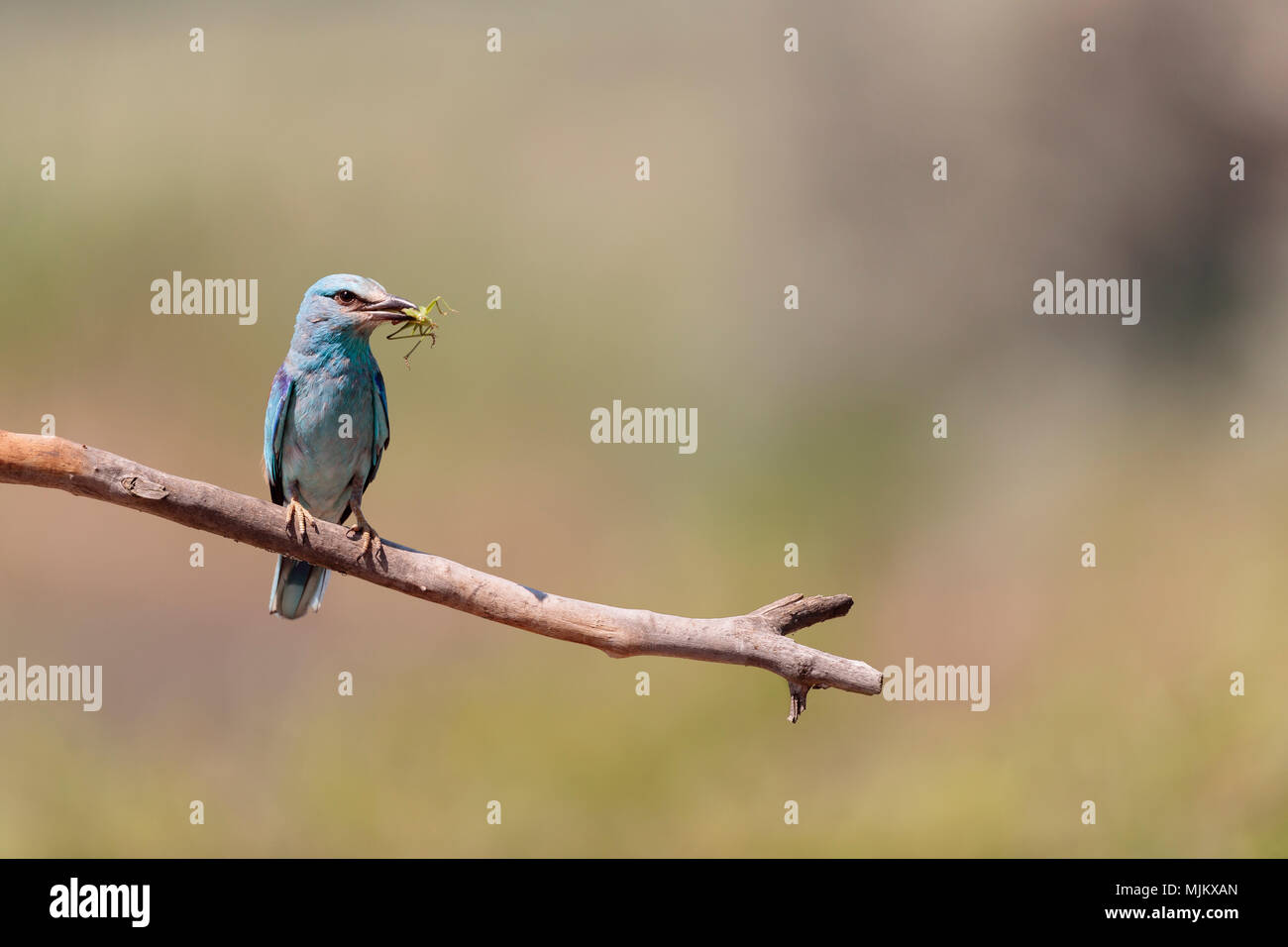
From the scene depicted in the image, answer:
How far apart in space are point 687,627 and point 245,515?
149 centimetres

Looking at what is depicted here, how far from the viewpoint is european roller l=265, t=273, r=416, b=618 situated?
165 inches

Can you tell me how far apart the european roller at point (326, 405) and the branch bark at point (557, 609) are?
34 cm

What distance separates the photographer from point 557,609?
12.3 feet

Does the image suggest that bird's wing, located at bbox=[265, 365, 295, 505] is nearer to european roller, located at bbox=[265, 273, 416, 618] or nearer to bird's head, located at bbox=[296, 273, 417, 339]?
european roller, located at bbox=[265, 273, 416, 618]

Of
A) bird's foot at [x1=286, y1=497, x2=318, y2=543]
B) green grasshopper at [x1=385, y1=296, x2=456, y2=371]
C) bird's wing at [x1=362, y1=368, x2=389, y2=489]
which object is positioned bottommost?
bird's foot at [x1=286, y1=497, x2=318, y2=543]

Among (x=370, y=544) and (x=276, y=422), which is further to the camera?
(x=276, y=422)

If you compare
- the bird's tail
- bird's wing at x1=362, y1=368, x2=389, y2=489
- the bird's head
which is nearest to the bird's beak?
the bird's head

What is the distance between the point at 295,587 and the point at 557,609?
128 cm

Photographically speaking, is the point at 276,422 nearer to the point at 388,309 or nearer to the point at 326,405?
the point at 326,405

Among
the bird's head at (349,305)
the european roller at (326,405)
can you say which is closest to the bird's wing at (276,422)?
the european roller at (326,405)

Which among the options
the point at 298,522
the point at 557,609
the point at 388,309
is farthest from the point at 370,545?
the point at 388,309

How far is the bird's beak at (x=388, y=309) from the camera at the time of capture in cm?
407

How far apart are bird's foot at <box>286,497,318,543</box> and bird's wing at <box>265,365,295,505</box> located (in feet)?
1.67

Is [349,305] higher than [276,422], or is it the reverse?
[349,305]
